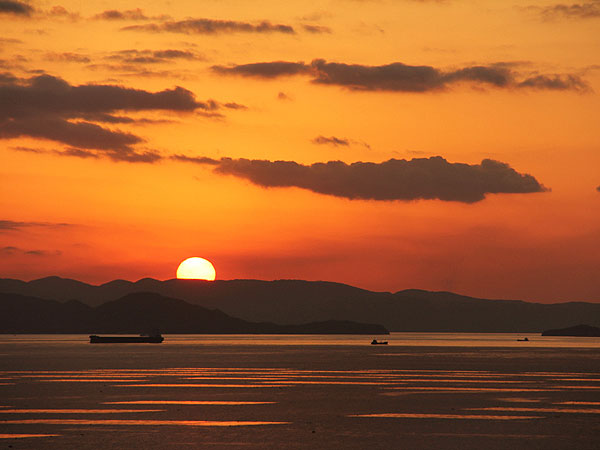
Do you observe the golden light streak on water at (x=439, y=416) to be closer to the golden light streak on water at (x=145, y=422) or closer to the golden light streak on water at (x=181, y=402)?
the golden light streak on water at (x=145, y=422)

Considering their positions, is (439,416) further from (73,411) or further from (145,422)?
(73,411)

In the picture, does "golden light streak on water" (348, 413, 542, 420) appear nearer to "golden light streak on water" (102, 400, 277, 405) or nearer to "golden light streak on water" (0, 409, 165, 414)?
"golden light streak on water" (102, 400, 277, 405)

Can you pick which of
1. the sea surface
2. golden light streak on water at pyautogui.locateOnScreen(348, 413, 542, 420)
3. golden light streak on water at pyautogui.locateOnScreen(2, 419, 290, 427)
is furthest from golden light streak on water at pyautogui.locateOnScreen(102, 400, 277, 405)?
golden light streak on water at pyautogui.locateOnScreen(2, 419, 290, 427)

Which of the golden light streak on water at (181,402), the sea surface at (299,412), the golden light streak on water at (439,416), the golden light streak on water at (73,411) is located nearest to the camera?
the sea surface at (299,412)

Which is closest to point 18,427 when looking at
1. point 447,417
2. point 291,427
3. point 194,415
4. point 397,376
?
point 194,415

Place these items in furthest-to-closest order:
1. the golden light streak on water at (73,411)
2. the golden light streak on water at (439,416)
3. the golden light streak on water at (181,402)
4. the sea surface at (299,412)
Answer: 1. the golden light streak on water at (181,402)
2. the golden light streak on water at (73,411)
3. the golden light streak on water at (439,416)
4. the sea surface at (299,412)

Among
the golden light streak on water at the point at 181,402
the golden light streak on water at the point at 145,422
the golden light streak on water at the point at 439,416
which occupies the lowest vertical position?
the golden light streak on water at the point at 145,422

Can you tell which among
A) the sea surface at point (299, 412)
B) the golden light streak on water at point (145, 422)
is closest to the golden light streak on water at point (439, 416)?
the sea surface at point (299, 412)

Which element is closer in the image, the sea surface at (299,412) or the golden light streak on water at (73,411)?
the sea surface at (299,412)

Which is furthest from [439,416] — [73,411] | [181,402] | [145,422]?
[73,411]

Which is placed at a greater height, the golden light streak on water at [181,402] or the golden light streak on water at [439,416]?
the golden light streak on water at [181,402]

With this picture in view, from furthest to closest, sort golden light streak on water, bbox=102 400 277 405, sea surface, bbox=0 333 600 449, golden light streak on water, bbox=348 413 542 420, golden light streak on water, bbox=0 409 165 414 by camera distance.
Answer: golden light streak on water, bbox=102 400 277 405 < golden light streak on water, bbox=0 409 165 414 < golden light streak on water, bbox=348 413 542 420 < sea surface, bbox=0 333 600 449

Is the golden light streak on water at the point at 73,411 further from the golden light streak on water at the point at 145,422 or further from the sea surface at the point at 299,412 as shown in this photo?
the golden light streak on water at the point at 145,422

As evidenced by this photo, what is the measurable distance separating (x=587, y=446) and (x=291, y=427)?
15150 millimetres
